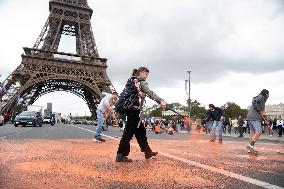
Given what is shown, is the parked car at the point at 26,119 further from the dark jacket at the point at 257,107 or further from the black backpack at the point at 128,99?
the black backpack at the point at 128,99

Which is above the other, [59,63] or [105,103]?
[59,63]

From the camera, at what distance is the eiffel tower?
2199 inches

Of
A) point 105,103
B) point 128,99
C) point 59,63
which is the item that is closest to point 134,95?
point 128,99

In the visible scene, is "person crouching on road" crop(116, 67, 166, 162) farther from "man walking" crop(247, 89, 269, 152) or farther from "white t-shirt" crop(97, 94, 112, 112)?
"white t-shirt" crop(97, 94, 112, 112)

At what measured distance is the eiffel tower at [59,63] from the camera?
55.8 m

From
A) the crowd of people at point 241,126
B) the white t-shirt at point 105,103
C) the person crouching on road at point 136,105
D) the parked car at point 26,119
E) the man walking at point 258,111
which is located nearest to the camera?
the person crouching on road at point 136,105

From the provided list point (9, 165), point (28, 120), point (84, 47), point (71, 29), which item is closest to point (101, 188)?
point (9, 165)

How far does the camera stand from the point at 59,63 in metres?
59.8

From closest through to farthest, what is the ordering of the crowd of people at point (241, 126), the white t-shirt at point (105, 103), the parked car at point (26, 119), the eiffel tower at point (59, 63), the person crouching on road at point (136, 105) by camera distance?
1. the person crouching on road at point (136, 105)
2. the white t-shirt at point (105, 103)
3. the crowd of people at point (241, 126)
4. the parked car at point (26, 119)
5. the eiffel tower at point (59, 63)

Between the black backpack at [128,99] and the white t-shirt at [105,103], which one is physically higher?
the white t-shirt at [105,103]

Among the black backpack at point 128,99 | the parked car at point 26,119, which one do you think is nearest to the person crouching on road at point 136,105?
the black backpack at point 128,99

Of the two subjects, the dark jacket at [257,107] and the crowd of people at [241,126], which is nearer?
the dark jacket at [257,107]

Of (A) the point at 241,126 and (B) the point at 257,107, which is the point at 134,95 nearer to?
(B) the point at 257,107

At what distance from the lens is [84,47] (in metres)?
62.4
